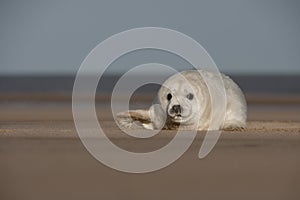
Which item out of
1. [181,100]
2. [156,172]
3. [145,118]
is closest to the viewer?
[156,172]

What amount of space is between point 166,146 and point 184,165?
3.59 feet

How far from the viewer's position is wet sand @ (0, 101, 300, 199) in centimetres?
702

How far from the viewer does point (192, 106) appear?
406 inches

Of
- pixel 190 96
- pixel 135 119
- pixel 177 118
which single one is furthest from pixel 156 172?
pixel 135 119

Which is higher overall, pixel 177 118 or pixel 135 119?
pixel 177 118

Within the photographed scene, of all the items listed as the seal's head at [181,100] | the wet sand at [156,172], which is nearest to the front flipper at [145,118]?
the seal's head at [181,100]

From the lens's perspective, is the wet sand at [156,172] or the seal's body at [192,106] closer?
the wet sand at [156,172]

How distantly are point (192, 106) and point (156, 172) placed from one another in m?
2.59

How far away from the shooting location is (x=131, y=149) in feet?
29.5

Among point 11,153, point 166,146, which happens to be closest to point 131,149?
point 166,146

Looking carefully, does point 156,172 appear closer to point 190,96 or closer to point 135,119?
point 190,96

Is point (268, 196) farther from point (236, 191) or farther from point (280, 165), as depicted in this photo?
point (280, 165)

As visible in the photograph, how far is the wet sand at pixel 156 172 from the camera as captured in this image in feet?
23.0

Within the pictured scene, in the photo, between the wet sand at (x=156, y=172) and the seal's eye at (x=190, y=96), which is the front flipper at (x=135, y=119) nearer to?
the wet sand at (x=156, y=172)
